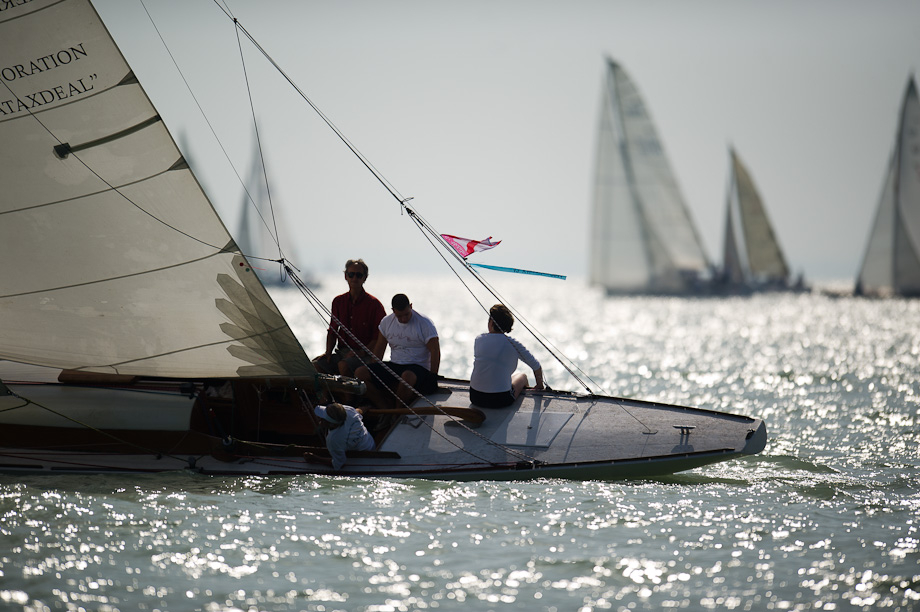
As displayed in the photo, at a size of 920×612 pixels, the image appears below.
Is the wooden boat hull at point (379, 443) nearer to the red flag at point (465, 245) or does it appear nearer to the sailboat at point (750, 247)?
the red flag at point (465, 245)

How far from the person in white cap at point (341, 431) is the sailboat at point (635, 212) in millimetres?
46044

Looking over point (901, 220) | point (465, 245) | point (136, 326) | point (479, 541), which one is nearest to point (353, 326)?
point (465, 245)

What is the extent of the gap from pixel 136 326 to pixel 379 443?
2.38 meters

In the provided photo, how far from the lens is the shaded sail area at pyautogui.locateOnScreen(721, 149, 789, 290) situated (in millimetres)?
65812

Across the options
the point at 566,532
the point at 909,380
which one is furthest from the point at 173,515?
the point at 909,380

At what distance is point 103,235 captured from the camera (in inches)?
303

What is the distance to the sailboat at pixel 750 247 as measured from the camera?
216 feet

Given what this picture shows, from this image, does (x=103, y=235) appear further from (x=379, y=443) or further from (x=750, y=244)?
(x=750, y=244)

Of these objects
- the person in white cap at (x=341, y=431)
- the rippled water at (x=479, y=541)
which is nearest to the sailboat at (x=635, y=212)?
the rippled water at (x=479, y=541)

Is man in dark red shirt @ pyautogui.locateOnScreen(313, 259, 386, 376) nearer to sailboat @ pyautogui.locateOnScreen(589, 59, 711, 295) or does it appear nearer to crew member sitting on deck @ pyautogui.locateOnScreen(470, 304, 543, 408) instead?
crew member sitting on deck @ pyautogui.locateOnScreen(470, 304, 543, 408)

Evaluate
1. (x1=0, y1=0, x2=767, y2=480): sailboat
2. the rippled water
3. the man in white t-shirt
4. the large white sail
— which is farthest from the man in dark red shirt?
the rippled water

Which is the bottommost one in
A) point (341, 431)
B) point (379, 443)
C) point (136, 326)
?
point (379, 443)

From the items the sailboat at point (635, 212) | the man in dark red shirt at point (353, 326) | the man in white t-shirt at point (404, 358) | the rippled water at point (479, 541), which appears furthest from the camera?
the sailboat at point (635, 212)

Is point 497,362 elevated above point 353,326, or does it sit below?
below
